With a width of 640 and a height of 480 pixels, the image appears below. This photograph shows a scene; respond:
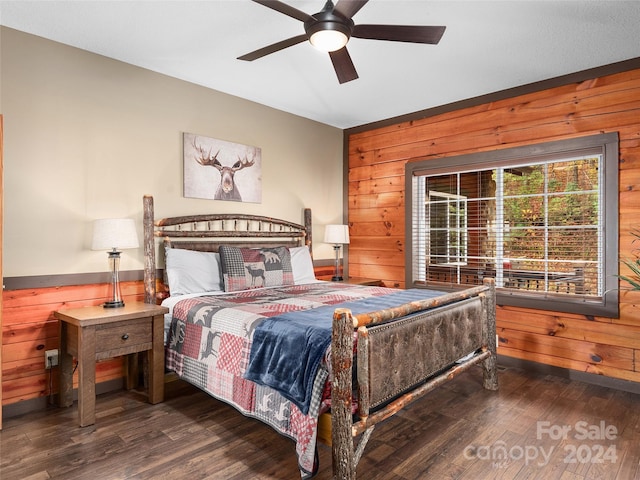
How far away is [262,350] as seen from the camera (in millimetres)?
2293

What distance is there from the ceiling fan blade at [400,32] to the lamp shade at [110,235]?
2.09m

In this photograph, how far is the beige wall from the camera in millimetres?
2855

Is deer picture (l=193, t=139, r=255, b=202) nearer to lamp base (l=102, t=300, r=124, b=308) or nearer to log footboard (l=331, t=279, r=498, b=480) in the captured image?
lamp base (l=102, t=300, r=124, b=308)

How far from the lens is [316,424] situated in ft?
6.40

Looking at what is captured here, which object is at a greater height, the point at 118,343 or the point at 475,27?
the point at 475,27

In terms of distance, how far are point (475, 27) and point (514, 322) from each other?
2.66 m

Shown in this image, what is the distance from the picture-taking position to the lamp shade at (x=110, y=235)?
292 cm

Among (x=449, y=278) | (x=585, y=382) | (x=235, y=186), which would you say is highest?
(x=235, y=186)

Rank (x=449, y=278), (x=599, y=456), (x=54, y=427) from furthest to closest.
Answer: (x=449, y=278)
(x=54, y=427)
(x=599, y=456)

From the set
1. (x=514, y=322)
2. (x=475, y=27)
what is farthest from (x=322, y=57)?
(x=514, y=322)

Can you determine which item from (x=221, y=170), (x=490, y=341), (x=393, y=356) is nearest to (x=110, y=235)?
(x=221, y=170)

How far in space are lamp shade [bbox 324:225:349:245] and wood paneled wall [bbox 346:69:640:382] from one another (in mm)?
435

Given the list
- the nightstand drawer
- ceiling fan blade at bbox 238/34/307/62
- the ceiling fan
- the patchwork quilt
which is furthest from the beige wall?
the ceiling fan

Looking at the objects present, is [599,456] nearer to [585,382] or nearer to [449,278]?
[585,382]
